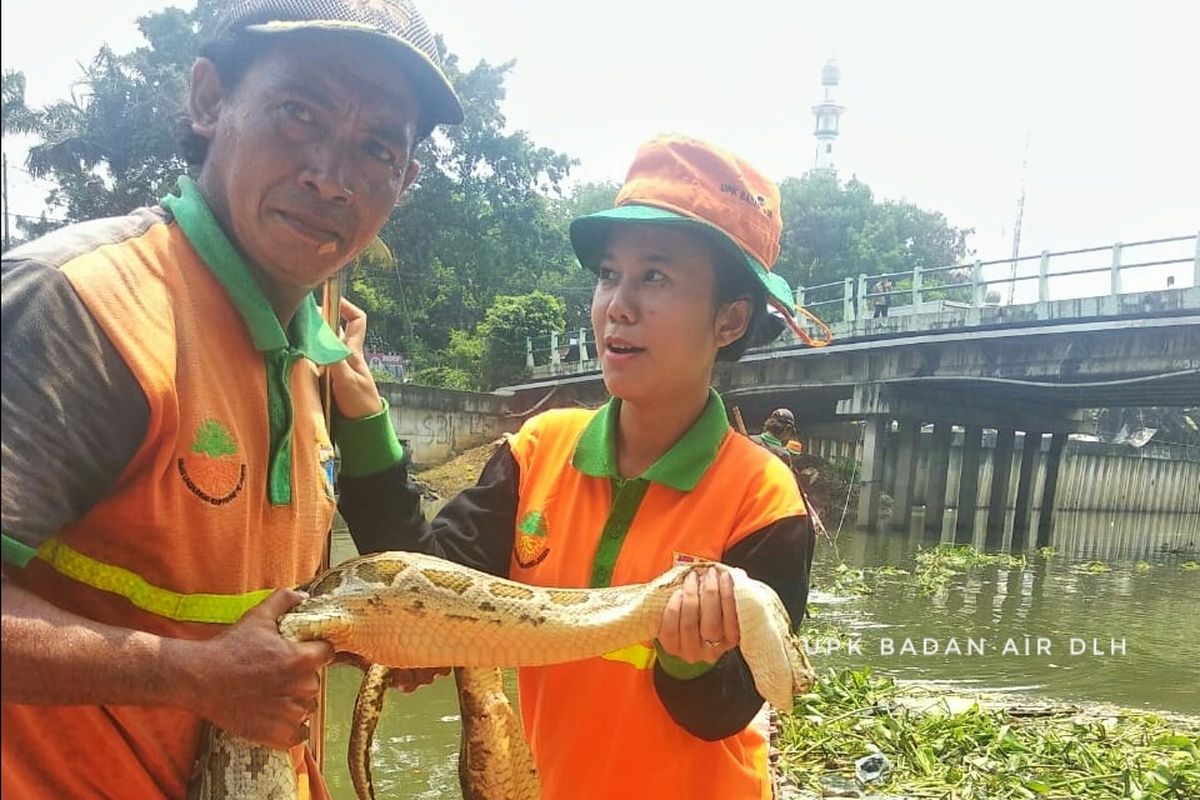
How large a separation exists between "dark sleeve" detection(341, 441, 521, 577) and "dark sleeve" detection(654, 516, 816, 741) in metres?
0.55

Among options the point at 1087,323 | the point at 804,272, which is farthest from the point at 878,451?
the point at 804,272

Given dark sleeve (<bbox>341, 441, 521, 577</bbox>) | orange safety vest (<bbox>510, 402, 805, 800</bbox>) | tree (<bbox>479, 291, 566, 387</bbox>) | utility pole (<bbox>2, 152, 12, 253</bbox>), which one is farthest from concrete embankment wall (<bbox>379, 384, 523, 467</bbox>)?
utility pole (<bbox>2, 152, 12, 253</bbox>)

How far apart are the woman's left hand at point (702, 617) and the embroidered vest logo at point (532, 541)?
1.68ft

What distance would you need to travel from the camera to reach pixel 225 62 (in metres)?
1.60

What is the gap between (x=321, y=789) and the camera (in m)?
1.94

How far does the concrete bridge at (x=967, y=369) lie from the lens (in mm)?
15219

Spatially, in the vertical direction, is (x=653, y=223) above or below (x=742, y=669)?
above

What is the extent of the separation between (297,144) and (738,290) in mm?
1258

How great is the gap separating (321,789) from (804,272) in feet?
108

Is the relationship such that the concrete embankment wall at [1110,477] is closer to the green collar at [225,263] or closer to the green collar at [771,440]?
the green collar at [771,440]

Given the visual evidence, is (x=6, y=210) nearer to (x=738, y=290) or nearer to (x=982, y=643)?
(x=738, y=290)

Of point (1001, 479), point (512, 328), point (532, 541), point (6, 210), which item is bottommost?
point (1001, 479)

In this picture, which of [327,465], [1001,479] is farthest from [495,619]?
[1001,479]

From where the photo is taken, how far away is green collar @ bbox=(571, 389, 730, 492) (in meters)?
2.30
